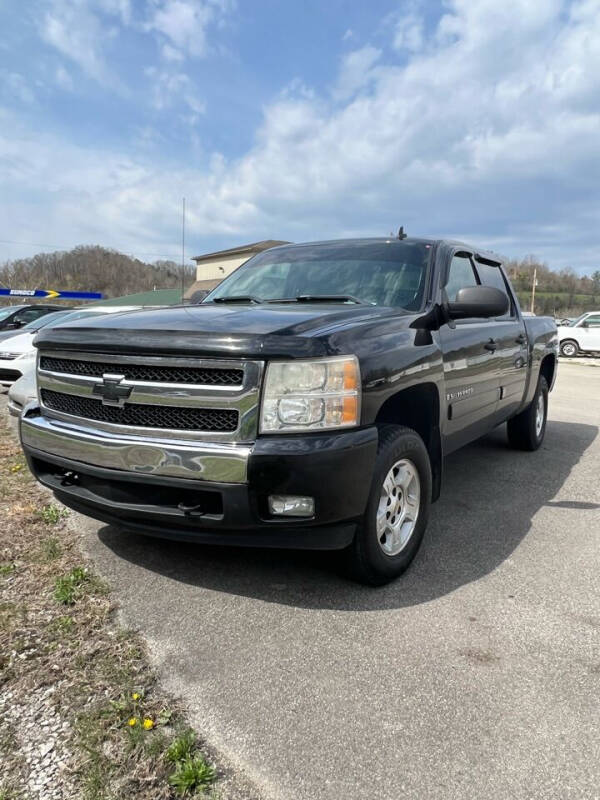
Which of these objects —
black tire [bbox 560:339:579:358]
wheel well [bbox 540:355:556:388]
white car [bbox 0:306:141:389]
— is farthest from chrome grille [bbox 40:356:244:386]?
black tire [bbox 560:339:579:358]

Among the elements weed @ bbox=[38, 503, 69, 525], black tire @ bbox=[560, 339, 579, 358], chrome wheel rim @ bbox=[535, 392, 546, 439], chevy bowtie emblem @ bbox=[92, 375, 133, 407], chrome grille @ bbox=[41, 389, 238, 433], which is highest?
chevy bowtie emblem @ bbox=[92, 375, 133, 407]

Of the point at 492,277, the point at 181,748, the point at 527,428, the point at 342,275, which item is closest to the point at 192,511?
the point at 181,748

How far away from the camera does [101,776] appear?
1.75m

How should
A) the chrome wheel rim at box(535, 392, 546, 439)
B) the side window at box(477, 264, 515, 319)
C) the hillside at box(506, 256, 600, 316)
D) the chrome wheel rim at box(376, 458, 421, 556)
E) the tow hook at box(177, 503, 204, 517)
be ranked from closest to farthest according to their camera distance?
the tow hook at box(177, 503, 204, 517)
the chrome wheel rim at box(376, 458, 421, 556)
the side window at box(477, 264, 515, 319)
the chrome wheel rim at box(535, 392, 546, 439)
the hillside at box(506, 256, 600, 316)

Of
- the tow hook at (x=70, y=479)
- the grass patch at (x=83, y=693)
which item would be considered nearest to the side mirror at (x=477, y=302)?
the tow hook at (x=70, y=479)

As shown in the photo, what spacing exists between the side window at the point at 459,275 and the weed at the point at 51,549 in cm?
280

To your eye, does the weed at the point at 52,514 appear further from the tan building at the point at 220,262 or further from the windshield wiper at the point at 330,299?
the tan building at the point at 220,262

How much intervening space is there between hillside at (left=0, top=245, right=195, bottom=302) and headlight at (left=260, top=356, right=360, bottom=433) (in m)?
80.7

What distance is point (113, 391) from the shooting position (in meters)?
2.73

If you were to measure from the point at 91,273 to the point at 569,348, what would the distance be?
78.0 m

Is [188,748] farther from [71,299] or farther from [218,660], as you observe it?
[71,299]

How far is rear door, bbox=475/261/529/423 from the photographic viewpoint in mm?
4680

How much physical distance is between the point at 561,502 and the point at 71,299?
5276cm

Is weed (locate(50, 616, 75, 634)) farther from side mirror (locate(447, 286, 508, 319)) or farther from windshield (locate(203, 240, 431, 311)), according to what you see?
side mirror (locate(447, 286, 508, 319))
